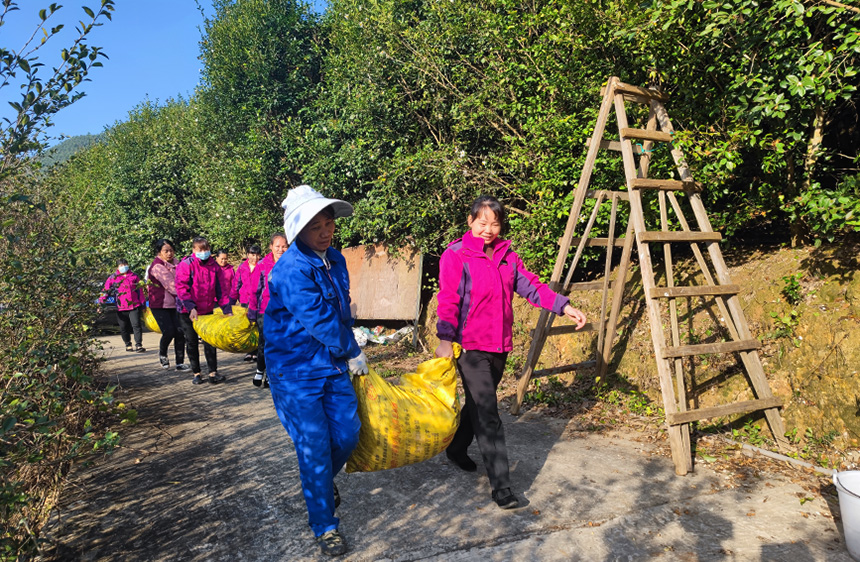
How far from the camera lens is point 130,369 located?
8.78 metres

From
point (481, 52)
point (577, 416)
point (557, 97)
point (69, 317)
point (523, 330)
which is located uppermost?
point (481, 52)

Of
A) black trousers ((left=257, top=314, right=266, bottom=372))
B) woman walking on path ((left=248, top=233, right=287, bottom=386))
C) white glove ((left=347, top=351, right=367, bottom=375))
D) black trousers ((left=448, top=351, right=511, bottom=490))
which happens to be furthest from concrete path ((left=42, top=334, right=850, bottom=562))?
woman walking on path ((left=248, top=233, right=287, bottom=386))

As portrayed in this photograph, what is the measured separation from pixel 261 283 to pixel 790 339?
5595 millimetres

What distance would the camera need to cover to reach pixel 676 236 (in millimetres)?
4133

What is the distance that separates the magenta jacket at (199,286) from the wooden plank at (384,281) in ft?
8.22

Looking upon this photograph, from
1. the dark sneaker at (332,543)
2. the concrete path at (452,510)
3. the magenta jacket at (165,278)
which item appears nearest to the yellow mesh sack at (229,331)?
the magenta jacket at (165,278)

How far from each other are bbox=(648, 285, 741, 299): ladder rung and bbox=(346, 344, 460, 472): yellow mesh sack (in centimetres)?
175

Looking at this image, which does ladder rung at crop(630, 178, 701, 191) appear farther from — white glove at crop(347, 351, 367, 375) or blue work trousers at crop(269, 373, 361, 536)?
blue work trousers at crop(269, 373, 361, 536)

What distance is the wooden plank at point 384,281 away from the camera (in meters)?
9.66

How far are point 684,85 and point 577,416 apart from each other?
10.5 ft

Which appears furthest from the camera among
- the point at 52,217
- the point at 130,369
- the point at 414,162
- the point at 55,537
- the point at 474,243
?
the point at 130,369

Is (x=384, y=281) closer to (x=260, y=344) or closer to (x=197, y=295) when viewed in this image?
(x=197, y=295)

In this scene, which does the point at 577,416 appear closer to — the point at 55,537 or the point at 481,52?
the point at 55,537

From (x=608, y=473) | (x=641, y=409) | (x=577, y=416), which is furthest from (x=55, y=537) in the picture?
(x=641, y=409)
